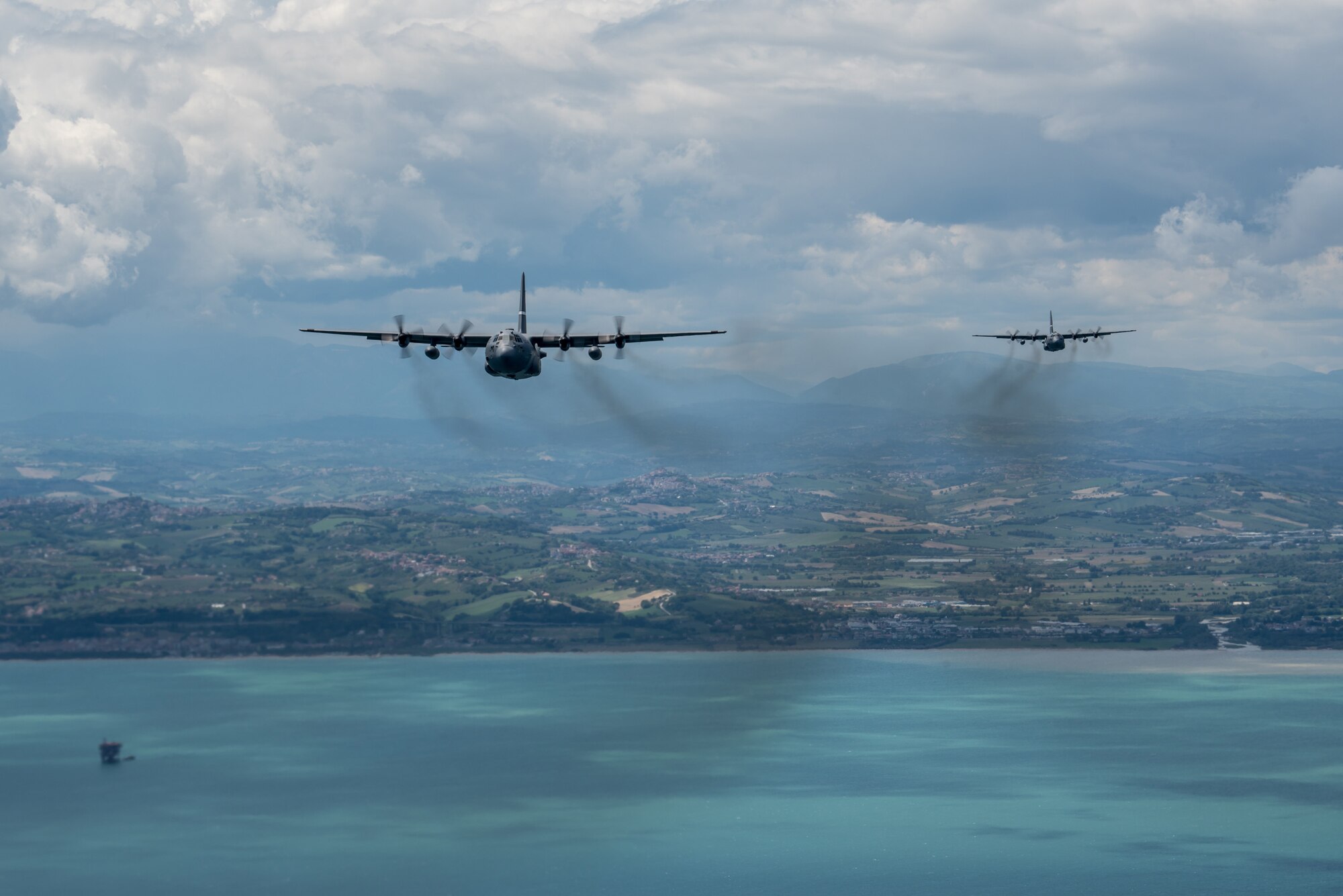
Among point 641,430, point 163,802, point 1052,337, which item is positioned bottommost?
point 163,802

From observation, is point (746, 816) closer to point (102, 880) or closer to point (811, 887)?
point (811, 887)

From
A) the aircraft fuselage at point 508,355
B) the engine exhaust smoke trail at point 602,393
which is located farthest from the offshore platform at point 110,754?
the aircraft fuselage at point 508,355

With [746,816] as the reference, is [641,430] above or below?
above

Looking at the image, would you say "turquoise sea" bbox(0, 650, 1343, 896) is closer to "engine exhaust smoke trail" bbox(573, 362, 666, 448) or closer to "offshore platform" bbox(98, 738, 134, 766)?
"offshore platform" bbox(98, 738, 134, 766)

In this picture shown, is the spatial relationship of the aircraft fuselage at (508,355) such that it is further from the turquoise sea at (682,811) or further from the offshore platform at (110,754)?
the offshore platform at (110,754)

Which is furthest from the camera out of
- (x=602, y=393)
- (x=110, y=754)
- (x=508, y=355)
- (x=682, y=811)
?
(x=110, y=754)

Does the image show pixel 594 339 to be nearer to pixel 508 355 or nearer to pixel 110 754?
pixel 508 355

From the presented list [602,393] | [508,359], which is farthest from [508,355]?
[602,393]

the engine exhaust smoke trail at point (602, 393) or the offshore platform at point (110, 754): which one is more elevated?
the engine exhaust smoke trail at point (602, 393)

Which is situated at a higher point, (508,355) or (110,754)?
(508,355)

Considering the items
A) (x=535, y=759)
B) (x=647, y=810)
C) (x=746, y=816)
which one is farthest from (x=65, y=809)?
(x=746, y=816)

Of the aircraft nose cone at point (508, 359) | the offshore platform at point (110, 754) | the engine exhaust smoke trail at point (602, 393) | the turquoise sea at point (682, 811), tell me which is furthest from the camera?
the offshore platform at point (110, 754)
